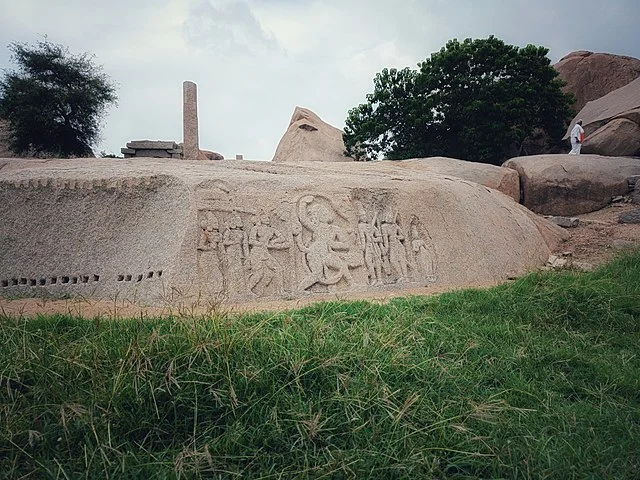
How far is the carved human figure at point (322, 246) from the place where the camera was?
5484mm

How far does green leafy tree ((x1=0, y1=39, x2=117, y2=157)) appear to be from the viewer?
1573cm

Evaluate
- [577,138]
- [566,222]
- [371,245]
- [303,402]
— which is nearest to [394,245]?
[371,245]

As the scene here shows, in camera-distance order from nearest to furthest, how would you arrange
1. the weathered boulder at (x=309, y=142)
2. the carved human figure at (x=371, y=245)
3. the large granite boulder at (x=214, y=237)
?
the large granite boulder at (x=214, y=237) < the carved human figure at (x=371, y=245) < the weathered boulder at (x=309, y=142)

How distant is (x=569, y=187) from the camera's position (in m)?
10.5

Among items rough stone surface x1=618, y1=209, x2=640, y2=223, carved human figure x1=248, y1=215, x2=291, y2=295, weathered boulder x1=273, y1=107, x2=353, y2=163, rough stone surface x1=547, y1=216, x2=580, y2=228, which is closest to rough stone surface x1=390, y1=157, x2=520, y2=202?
rough stone surface x1=547, y1=216, x2=580, y2=228

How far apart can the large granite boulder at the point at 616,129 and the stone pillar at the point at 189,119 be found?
435 inches

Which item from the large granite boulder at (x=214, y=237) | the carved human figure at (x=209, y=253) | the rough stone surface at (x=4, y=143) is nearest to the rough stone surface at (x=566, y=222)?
the large granite boulder at (x=214, y=237)

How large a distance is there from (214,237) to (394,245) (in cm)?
224

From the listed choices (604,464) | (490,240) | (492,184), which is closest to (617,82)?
(492,184)

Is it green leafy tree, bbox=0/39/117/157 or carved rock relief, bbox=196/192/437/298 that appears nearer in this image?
carved rock relief, bbox=196/192/437/298

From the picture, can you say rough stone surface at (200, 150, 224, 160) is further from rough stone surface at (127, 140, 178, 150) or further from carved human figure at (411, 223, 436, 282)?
carved human figure at (411, 223, 436, 282)

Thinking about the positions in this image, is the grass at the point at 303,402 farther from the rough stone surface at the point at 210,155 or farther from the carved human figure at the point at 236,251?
the rough stone surface at the point at 210,155

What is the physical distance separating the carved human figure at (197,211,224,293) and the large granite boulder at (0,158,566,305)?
0.01 m

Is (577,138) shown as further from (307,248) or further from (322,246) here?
(307,248)
